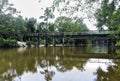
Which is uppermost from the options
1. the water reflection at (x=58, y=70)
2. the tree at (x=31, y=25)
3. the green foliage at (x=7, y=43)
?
the tree at (x=31, y=25)

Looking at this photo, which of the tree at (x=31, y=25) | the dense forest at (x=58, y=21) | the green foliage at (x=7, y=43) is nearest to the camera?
the dense forest at (x=58, y=21)

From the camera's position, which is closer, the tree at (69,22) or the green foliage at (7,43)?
the tree at (69,22)

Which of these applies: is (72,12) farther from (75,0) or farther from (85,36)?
(85,36)

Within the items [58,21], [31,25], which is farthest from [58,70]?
[31,25]

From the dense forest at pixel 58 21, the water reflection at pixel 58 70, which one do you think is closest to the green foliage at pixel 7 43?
the dense forest at pixel 58 21

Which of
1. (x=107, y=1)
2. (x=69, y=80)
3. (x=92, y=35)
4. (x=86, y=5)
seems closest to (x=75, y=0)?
(x=86, y=5)

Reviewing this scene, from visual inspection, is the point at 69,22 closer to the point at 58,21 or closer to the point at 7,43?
the point at 58,21

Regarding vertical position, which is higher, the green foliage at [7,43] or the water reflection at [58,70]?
the water reflection at [58,70]

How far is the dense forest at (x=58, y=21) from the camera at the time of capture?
24.9ft

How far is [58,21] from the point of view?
9789 millimetres

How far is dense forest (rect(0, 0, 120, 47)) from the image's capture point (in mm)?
7598

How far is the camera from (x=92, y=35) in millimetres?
53531

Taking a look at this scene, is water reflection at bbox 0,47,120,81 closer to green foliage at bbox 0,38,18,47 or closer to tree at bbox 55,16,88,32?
tree at bbox 55,16,88,32

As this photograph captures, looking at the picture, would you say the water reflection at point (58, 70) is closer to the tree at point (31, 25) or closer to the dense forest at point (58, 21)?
the dense forest at point (58, 21)
